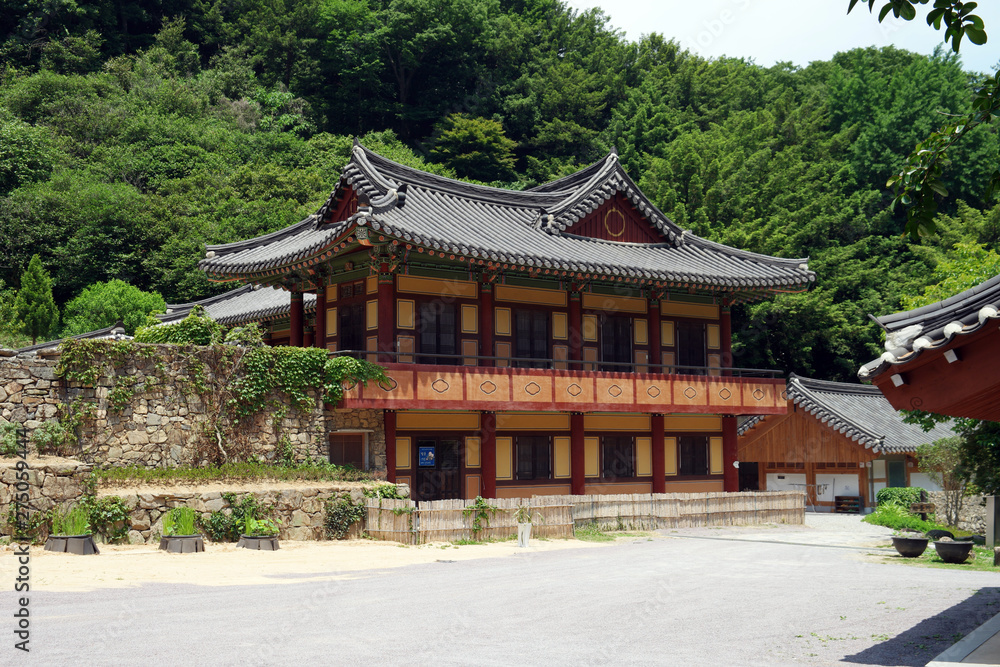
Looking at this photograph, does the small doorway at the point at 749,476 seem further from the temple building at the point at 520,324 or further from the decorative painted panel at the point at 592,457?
the decorative painted panel at the point at 592,457

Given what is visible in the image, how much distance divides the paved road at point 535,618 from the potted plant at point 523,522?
3116 mm

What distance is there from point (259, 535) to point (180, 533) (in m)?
1.56

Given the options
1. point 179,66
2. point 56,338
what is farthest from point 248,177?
point 179,66

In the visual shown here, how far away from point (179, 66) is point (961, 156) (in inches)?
2149

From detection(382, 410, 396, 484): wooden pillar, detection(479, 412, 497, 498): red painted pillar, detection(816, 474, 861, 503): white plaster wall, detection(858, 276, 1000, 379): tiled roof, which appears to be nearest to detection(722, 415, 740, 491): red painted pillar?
detection(816, 474, 861, 503): white plaster wall

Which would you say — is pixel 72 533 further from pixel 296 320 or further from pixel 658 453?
pixel 658 453

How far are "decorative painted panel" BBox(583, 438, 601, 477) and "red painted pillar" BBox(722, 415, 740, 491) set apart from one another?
5.62 meters

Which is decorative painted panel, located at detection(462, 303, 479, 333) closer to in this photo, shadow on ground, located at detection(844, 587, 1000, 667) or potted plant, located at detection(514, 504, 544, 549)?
potted plant, located at detection(514, 504, 544, 549)

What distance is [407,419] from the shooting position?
26094mm

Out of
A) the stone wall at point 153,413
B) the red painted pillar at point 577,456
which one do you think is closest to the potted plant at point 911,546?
the red painted pillar at point 577,456

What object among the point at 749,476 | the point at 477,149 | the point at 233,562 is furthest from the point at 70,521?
the point at 477,149

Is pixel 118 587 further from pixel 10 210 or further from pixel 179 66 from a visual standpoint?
pixel 179 66

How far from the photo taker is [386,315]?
82.5 ft

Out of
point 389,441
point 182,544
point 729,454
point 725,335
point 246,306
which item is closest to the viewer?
point 182,544
